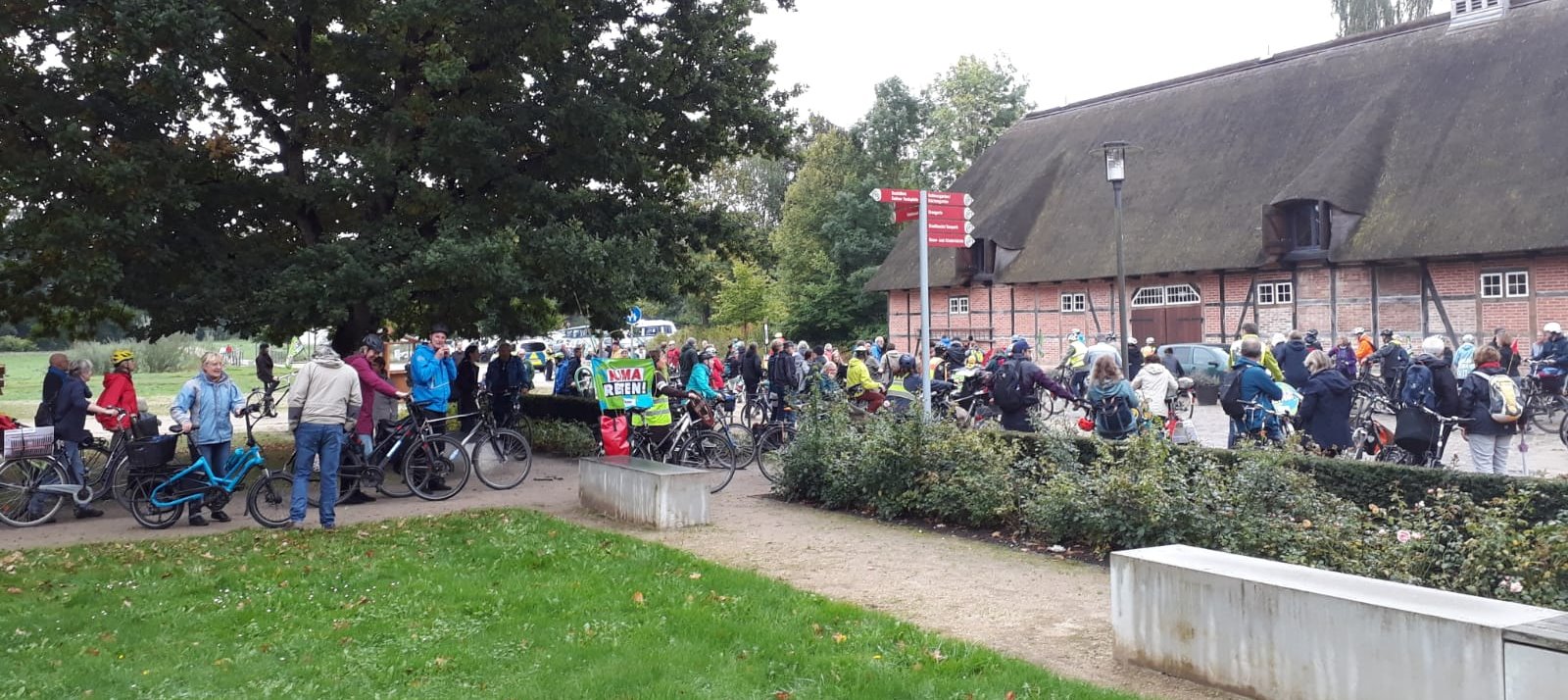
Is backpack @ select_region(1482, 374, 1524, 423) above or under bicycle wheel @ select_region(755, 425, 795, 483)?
above

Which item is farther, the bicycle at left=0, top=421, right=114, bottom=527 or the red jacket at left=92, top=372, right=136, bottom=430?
the red jacket at left=92, top=372, right=136, bottom=430

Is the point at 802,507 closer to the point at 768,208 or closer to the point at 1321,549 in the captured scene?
the point at 1321,549

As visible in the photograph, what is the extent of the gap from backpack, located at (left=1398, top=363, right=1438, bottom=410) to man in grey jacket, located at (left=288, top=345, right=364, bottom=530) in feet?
30.8

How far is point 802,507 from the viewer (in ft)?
37.4

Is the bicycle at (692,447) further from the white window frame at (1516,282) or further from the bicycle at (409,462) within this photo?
the white window frame at (1516,282)

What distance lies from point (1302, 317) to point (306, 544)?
25.3 metres

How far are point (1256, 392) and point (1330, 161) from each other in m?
20.4

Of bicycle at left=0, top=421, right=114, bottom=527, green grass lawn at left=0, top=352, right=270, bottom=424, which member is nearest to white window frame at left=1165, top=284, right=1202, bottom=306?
green grass lawn at left=0, top=352, right=270, bottom=424

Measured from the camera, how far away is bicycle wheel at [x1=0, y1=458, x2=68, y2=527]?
36.8 ft

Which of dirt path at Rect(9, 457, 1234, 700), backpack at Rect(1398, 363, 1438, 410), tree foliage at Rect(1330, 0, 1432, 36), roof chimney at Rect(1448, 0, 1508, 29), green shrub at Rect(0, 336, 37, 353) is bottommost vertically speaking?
dirt path at Rect(9, 457, 1234, 700)

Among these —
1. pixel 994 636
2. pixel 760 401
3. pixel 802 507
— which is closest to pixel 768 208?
pixel 760 401

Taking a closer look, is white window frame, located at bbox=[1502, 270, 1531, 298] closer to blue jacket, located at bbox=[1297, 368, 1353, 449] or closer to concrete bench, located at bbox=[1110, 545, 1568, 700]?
blue jacket, located at bbox=[1297, 368, 1353, 449]

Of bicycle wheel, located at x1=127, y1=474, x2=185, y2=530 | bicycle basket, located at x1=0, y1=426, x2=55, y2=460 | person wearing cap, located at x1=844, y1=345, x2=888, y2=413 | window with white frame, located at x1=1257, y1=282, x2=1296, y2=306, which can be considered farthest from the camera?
window with white frame, located at x1=1257, y1=282, x2=1296, y2=306

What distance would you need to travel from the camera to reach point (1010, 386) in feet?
39.4
